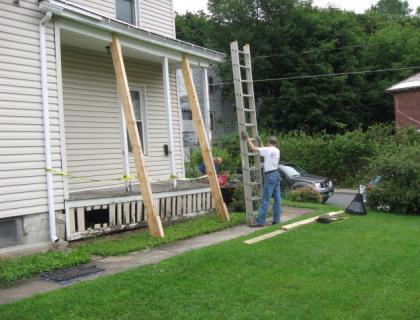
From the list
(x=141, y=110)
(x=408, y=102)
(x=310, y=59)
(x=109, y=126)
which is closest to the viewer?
(x=109, y=126)

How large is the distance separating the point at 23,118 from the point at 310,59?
33.3 meters

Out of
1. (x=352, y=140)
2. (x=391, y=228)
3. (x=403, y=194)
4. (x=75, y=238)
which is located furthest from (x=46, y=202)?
(x=352, y=140)

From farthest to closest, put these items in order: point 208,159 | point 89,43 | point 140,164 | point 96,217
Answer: point 208,159
point 89,43
point 96,217
point 140,164

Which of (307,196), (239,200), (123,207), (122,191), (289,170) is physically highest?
(289,170)

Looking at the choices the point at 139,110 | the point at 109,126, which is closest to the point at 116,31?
the point at 109,126

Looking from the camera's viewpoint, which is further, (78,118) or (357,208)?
(357,208)

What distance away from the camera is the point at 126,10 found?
12.4 metres

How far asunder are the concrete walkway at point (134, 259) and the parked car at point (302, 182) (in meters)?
7.05

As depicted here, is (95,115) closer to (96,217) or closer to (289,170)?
(96,217)

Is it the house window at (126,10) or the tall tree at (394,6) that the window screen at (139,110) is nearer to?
the house window at (126,10)

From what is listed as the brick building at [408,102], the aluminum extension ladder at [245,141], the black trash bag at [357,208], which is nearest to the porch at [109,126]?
the aluminum extension ladder at [245,141]

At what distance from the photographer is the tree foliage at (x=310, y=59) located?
125 feet

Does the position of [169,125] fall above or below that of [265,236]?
above

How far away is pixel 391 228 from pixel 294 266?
3.88 meters
